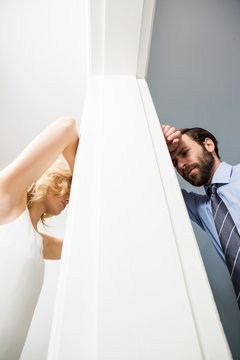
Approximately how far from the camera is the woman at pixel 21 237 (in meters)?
0.61

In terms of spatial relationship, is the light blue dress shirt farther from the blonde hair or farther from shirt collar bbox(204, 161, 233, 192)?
the blonde hair

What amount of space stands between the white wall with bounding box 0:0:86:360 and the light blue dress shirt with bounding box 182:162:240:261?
0.91 metres

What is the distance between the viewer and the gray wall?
139cm

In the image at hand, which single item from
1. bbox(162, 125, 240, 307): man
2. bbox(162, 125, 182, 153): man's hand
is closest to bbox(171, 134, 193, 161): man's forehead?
bbox(162, 125, 240, 307): man

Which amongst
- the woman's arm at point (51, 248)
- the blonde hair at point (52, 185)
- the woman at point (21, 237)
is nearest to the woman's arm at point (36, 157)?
the woman at point (21, 237)

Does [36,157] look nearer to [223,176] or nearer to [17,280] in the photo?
[17,280]

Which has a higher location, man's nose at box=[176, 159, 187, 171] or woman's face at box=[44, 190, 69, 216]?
man's nose at box=[176, 159, 187, 171]

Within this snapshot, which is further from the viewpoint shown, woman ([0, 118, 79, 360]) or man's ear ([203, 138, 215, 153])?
man's ear ([203, 138, 215, 153])

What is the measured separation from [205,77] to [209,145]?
0.77 meters

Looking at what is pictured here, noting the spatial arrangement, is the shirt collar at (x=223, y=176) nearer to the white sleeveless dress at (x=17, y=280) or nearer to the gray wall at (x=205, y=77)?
the white sleeveless dress at (x=17, y=280)

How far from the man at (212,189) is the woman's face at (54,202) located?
479 mm

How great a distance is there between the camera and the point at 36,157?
23.5 inches

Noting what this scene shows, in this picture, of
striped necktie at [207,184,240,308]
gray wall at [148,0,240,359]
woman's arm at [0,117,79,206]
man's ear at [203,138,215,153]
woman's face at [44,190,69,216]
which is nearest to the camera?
woman's arm at [0,117,79,206]

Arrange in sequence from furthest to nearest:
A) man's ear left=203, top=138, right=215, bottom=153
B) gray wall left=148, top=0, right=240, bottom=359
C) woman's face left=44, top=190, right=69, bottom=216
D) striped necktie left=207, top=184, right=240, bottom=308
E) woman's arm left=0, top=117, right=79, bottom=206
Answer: gray wall left=148, top=0, right=240, bottom=359 < man's ear left=203, top=138, right=215, bottom=153 < woman's face left=44, top=190, right=69, bottom=216 < striped necktie left=207, top=184, right=240, bottom=308 < woman's arm left=0, top=117, right=79, bottom=206
